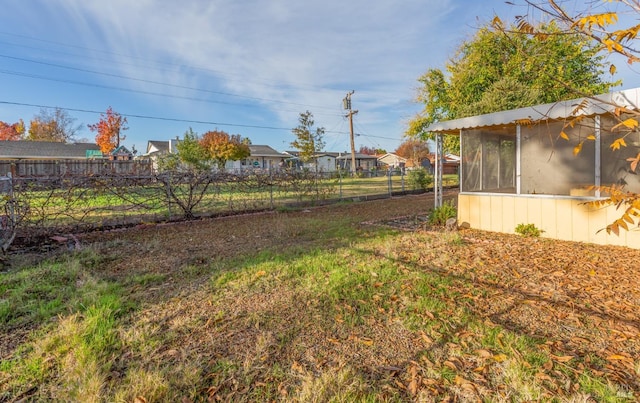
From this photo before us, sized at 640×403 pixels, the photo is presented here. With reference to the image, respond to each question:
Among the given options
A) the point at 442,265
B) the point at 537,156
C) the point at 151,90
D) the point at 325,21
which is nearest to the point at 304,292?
the point at 442,265

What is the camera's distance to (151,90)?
84.6 feet

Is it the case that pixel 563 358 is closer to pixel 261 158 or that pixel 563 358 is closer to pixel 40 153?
pixel 40 153

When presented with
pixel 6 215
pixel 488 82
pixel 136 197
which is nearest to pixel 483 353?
pixel 6 215

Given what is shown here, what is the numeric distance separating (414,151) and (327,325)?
50.4m

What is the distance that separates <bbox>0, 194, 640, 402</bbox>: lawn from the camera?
1953mm

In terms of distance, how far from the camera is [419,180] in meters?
15.8

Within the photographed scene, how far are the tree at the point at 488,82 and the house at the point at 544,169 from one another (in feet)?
24.2

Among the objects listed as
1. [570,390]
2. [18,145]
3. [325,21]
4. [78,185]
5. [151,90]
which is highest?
[151,90]

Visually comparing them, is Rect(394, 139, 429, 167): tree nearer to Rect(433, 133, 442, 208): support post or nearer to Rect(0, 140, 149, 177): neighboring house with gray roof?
Rect(0, 140, 149, 177): neighboring house with gray roof

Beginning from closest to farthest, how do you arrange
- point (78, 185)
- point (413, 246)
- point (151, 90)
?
point (413, 246) < point (78, 185) < point (151, 90)

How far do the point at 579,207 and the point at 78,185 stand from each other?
8.95 meters

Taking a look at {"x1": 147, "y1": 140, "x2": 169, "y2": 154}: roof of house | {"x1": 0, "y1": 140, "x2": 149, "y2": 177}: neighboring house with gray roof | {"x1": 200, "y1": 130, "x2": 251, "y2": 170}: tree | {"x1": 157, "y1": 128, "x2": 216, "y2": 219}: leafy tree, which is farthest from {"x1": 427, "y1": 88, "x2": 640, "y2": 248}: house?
{"x1": 147, "y1": 140, "x2": 169, "y2": 154}: roof of house

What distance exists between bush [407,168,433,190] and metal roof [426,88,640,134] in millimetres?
9085

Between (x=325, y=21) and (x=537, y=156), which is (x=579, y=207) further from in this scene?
(x=325, y=21)
